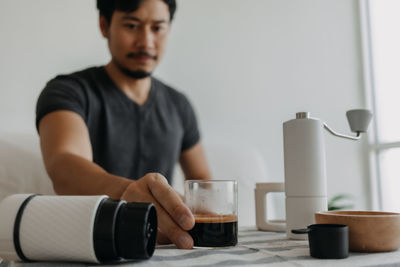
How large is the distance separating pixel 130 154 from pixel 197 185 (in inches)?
39.0

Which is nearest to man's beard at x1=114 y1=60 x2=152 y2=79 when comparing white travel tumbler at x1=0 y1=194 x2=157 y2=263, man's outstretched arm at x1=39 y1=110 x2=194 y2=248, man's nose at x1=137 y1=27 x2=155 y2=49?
man's nose at x1=137 y1=27 x2=155 y2=49

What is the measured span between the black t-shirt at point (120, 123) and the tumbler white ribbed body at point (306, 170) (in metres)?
0.91

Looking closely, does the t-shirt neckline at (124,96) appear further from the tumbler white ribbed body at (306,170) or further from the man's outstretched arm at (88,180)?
the tumbler white ribbed body at (306,170)

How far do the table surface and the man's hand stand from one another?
22 millimetres

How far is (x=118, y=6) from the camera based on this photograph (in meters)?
1.60

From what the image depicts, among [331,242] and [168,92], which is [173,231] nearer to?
[331,242]

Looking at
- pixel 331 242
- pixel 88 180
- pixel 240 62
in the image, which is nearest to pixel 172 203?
pixel 331 242

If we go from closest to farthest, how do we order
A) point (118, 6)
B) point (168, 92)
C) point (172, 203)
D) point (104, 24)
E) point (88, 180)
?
point (172, 203)
point (88, 180)
point (118, 6)
point (104, 24)
point (168, 92)

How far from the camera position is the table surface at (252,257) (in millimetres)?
535

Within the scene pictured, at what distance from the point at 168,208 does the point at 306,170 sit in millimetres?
273

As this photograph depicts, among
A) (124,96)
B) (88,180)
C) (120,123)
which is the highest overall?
(124,96)

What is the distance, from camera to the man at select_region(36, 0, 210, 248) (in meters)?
1.36

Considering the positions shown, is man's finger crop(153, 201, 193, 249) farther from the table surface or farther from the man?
the man

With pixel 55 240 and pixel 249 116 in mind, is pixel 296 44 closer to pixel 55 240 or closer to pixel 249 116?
pixel 249 116
